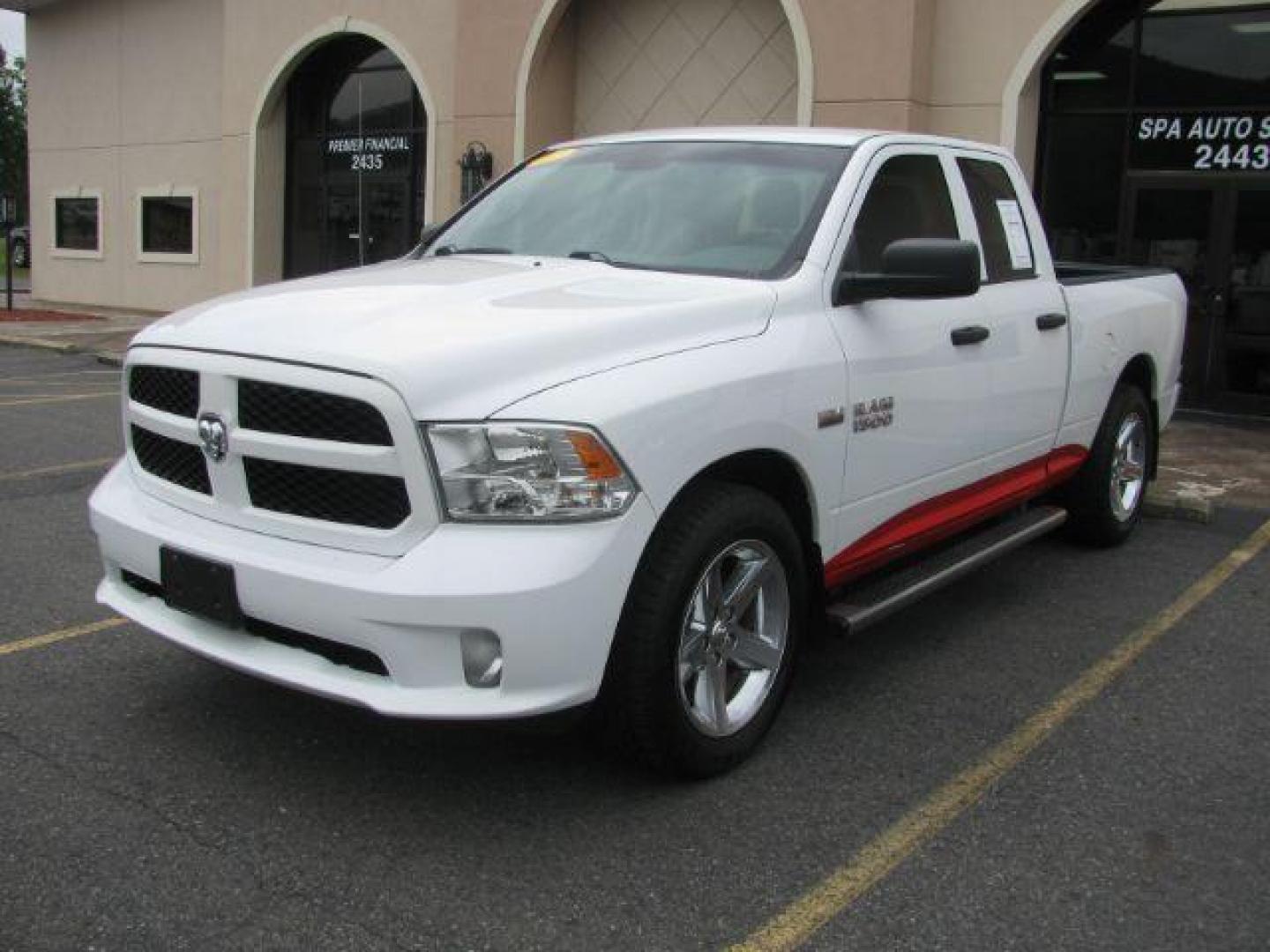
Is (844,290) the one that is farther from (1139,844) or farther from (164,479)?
(164,479)

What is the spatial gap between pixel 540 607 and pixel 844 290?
170 centimetres

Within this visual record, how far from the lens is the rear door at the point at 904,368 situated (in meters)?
4.22

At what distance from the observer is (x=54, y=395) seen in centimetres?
1225

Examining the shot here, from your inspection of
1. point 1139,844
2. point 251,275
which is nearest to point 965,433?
point 1139,844

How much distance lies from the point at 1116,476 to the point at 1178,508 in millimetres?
1130

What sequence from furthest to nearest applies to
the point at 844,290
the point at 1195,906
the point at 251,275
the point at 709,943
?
the point at 251,275 → the point at 844,290 → the point at 1195,906 → the point at 709,943

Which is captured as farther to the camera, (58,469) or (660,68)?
(660,68)

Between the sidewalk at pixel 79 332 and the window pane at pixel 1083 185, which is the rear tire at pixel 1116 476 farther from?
the sidewalk at pixel 79 332

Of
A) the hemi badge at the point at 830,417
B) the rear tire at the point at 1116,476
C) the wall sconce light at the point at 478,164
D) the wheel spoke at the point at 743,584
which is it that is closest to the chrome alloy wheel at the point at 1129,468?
the rear tire at the point at 1116,476

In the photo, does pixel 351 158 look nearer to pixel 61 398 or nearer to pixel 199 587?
pixel 61 398

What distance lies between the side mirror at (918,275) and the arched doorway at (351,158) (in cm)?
1505

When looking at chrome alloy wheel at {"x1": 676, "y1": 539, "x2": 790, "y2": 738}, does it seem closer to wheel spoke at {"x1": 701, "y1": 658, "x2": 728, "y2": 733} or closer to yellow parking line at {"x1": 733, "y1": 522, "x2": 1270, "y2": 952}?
wheel spoke at {"x1": 701, "y1": 658, "x2": 728, "y2": 733}

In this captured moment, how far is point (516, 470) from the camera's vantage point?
319 cm

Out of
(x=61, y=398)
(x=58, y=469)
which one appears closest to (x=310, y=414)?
(x=58, y=469)
